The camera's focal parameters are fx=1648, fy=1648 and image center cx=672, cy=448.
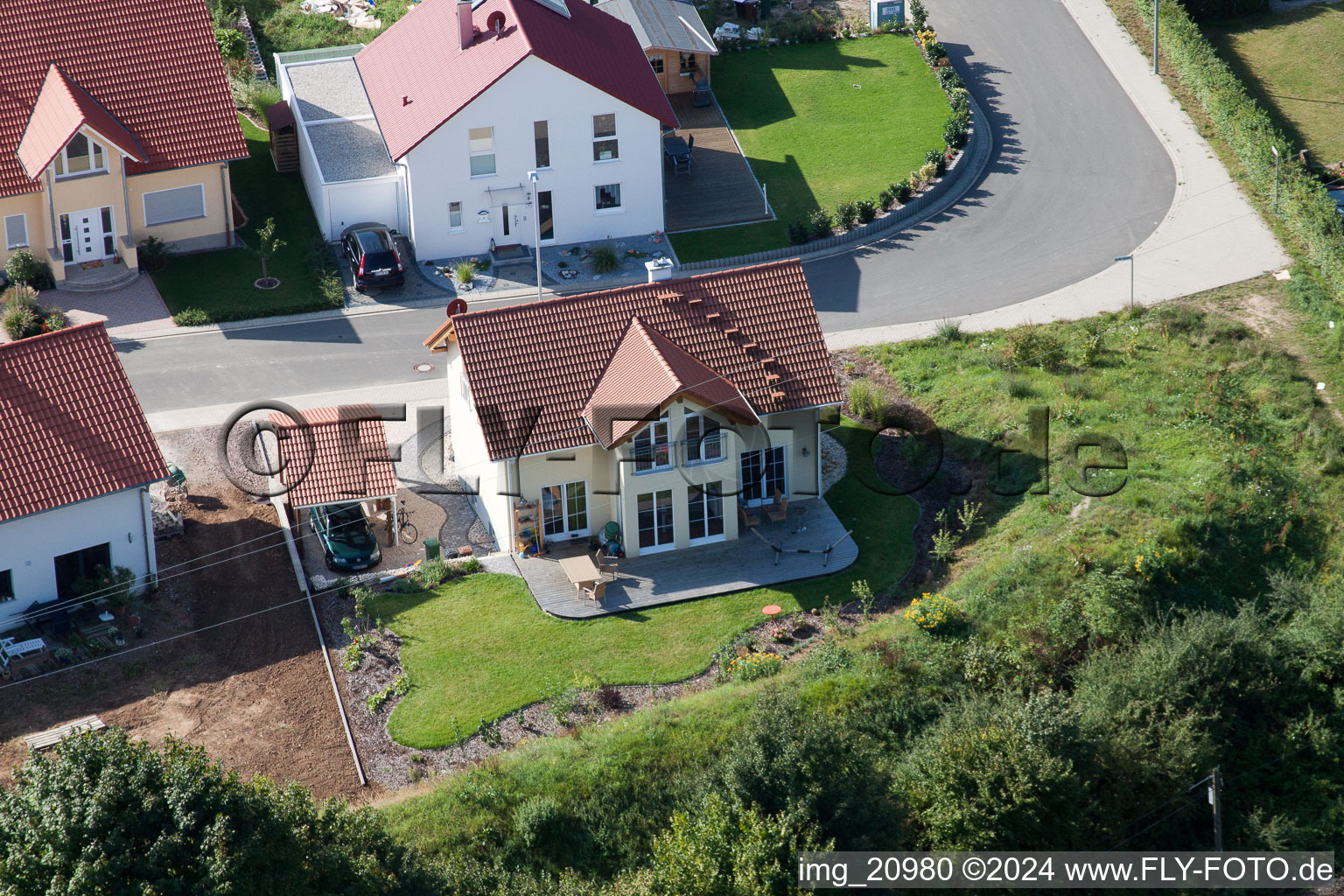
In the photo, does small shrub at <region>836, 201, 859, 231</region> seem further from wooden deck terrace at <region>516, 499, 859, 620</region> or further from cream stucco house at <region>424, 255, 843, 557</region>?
wooden deck terrace at <region>516, 499, 859, 620</region>

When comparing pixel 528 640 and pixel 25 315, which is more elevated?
pixel 25 315

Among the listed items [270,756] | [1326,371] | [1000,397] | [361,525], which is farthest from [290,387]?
[1326,371]

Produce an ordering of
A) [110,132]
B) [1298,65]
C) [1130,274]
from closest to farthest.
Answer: [110,132], [1130,274], [1298,65]

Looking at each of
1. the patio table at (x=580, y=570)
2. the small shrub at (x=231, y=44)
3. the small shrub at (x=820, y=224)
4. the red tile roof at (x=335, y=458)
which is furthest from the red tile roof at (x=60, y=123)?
the small shrub at (x=820, y=224)

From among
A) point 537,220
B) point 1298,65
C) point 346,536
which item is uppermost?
→ point 1298,65

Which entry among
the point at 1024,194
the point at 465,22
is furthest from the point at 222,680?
the point at 1024,194

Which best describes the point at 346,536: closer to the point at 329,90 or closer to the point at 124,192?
the point at 124,192

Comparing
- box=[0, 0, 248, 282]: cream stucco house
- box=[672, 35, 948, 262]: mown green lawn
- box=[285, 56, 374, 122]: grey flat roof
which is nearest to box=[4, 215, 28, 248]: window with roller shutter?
box=[0, 0, 248, 282]: cream stucco house

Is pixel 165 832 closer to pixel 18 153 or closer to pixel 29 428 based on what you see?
pixel 29 428
